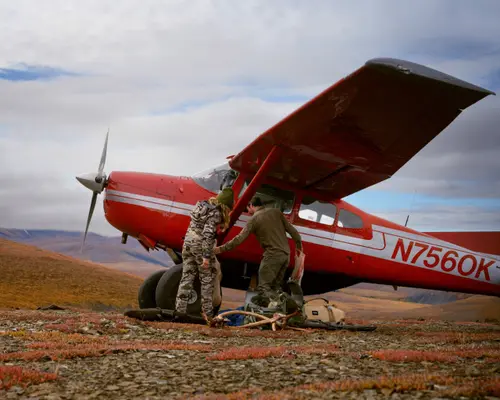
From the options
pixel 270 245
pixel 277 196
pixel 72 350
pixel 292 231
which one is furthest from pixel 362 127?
pixel 72 350

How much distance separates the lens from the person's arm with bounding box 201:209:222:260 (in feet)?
29.0

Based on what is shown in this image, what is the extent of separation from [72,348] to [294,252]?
5808mm

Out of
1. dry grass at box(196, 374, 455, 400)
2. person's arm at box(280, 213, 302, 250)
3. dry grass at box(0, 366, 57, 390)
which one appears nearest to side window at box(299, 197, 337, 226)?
person's arm at box(280, 213, 302, 250)

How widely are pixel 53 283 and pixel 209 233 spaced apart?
56.4ft

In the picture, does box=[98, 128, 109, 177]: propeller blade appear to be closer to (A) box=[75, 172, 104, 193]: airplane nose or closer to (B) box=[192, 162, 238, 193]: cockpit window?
(A) box=[75, 172, 104, 193]: airplane nose

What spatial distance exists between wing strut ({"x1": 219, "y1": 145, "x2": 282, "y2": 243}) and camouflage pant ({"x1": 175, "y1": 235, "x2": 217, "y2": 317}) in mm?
1082

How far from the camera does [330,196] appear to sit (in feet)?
36.0

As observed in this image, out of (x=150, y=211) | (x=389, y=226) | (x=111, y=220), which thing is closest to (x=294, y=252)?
(x=389, y=226)

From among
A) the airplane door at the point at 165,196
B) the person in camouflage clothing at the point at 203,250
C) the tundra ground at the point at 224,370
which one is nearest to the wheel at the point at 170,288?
the person in camouflage clothing at the point at 203,250

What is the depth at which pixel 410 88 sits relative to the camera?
7.20 metres

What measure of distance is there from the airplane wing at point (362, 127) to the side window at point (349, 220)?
376 millimetres

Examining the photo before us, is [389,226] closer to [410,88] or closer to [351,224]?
[351,224]

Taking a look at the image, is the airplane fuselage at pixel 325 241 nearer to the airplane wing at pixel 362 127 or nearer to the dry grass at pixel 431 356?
the airplane wing at pixel 362 127

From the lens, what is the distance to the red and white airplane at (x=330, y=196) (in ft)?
26.4
